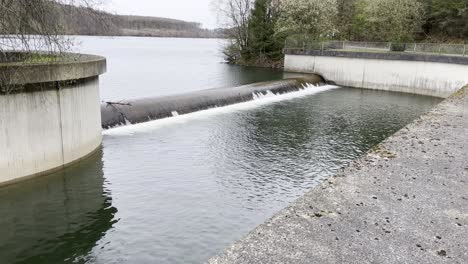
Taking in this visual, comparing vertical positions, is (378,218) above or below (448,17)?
below

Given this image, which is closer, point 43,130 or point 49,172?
point 43,130

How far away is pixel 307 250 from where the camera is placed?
4.40 meters

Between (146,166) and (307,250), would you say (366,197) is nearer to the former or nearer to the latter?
(307,250)

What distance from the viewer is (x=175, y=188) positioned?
9281 mm

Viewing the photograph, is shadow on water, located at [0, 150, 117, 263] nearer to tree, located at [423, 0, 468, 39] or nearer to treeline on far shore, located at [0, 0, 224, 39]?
treeline on far shore, located at [0, 0, 224, 39]

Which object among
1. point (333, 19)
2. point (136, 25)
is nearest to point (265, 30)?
point (333, 19)

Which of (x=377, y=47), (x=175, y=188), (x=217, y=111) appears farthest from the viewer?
(x=377, y=47)

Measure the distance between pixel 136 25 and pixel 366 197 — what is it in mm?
130548

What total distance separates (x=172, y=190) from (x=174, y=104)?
27.1ft

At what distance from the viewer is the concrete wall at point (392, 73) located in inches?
1000

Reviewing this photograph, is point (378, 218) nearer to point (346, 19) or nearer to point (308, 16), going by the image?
point (308, 16)

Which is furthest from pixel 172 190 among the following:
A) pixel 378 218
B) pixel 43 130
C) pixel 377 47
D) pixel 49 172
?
pixel 377 47

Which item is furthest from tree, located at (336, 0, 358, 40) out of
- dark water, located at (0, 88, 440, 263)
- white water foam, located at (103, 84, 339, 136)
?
dark water, located at (0, 88, 440, 263)

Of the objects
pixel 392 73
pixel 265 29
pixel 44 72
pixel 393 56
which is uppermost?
pixel 265 29
